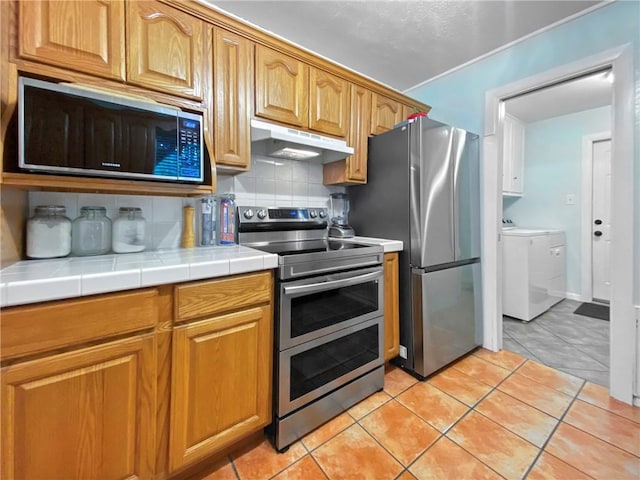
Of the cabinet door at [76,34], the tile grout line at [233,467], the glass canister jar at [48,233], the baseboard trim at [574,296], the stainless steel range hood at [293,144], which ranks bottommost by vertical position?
the tile grout line at [233,467]

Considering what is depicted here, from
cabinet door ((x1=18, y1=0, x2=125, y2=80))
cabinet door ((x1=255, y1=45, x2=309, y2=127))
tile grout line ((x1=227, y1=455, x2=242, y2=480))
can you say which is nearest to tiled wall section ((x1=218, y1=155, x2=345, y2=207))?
cabinet door ((x1=255, y1=45, x2=309, y2=127))

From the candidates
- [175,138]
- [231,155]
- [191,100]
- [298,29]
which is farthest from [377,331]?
[298,29]

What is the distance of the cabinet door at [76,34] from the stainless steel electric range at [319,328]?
0.95 meters

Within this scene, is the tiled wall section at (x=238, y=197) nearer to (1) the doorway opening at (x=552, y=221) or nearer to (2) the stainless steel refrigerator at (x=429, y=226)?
(2) the stainless steel refrigerator at (x=429, y=226)

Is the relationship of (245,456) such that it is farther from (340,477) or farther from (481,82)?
(481,82)

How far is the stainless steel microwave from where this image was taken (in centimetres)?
98

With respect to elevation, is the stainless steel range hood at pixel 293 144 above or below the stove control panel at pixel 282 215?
above

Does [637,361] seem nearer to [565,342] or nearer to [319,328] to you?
[565,342]

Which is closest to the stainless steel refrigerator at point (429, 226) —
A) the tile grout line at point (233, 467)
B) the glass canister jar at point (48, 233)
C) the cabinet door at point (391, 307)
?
the cabinet door at point (391, 307)

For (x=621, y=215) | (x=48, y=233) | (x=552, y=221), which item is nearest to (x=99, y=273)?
(x=48, y=233)

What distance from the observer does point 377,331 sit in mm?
1717

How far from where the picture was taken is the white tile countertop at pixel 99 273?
0.78 meters

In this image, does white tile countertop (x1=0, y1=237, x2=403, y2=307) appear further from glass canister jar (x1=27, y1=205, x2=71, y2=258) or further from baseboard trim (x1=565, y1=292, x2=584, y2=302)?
baseboard trim (x1=565, y1=292, x2=584, y2=302)

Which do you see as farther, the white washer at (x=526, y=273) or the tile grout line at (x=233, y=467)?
the white washer at (x=526, y=273)
